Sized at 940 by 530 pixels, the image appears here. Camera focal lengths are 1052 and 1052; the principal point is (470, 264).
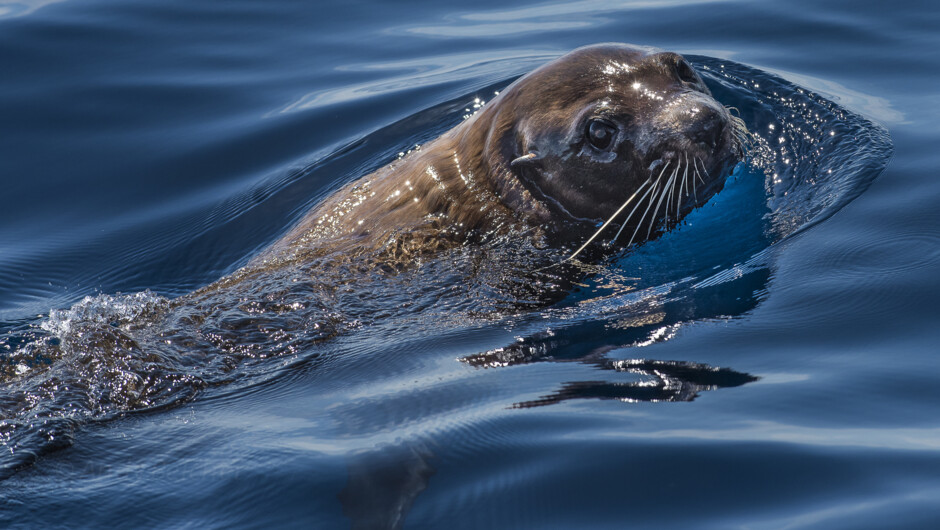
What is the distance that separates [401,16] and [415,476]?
8826 mm

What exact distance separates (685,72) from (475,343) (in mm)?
2134

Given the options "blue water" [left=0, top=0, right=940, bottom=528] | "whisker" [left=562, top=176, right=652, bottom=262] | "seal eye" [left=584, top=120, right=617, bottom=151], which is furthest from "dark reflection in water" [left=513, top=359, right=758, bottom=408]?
"seal eye" [left=584, top=120, right=617, bottom=151]

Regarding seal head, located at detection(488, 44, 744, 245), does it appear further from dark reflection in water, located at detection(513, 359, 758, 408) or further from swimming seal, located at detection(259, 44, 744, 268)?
dark reflection in water, located at detection(513, 359, 758, 408)

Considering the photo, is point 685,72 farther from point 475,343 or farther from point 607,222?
point 475,343

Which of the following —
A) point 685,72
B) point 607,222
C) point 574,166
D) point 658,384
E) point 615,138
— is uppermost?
point 685,72

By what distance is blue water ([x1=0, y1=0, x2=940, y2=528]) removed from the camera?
4020 millimetres

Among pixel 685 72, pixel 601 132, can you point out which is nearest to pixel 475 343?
pixel 601 132

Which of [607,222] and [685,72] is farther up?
[685,72]

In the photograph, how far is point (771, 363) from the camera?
4.77 metres

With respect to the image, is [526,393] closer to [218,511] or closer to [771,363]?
[771,363]

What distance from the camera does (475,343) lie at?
527cm

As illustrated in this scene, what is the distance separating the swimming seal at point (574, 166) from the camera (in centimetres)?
579

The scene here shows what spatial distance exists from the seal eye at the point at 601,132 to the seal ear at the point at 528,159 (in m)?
0.33

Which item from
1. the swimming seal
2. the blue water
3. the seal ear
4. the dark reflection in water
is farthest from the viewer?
the seal ear
